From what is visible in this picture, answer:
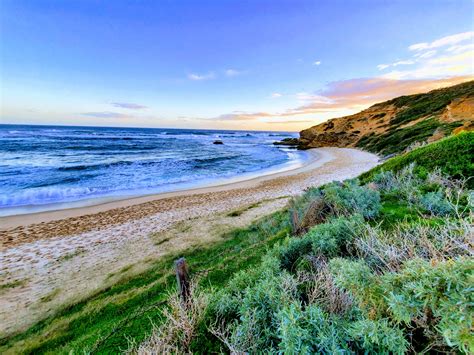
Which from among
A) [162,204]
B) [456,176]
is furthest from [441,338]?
[162,204]

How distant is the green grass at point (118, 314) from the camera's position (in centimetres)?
318

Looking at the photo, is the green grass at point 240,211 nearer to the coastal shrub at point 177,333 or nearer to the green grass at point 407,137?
the coastal shrub at point 177,333

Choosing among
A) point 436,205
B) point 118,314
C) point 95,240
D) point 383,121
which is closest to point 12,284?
point 95,240

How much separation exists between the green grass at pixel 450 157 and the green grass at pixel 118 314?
535cm

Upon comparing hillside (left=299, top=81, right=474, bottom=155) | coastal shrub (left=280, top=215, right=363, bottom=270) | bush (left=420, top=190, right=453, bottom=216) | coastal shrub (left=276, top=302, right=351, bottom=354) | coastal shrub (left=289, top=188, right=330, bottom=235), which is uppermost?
hillside (left=299, top=81, right=474, bottom=155)

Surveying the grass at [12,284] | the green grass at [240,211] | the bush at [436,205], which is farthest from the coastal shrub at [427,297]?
the green grass at [240,211]

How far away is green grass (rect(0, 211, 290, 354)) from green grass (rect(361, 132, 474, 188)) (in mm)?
5345

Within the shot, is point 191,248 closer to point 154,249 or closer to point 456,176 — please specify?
point 154,249

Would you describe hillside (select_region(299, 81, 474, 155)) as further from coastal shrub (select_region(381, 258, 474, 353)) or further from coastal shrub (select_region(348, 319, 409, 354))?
coastal shrub (select_region(348, 319, 409, 354))

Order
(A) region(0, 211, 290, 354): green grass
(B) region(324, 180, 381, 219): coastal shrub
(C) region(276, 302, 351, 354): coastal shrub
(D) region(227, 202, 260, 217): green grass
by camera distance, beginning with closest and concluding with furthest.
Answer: (C) region(276, 302, 351, 354): coastal shrub → (A) region(0, 211, 290, 354): green grass → (B) region(324, 180, 381, 219): coastal shrub → (D) region(227, 202, 260, 217): green grass

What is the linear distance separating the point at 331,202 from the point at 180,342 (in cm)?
456

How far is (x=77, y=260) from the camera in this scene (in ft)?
23.8

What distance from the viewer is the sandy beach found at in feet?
18.3

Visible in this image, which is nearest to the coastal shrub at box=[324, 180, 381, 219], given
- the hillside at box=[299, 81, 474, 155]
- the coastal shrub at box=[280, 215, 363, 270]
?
the coastal shrub at box=[280, 215, 363, 270]
